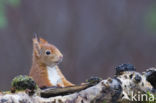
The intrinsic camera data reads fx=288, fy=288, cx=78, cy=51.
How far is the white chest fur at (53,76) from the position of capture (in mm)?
1071

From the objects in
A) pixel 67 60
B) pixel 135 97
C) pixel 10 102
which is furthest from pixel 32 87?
pixel 67 60

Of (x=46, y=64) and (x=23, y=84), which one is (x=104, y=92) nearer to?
(x=23, y=84)

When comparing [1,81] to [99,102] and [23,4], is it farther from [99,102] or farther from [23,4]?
[99,102]

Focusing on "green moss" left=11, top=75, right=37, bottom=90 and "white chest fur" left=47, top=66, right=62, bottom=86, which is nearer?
"green moss" left=11, top=75, right=37, bottom=90

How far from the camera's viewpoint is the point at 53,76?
42.8 inches

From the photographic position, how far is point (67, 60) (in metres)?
3.35

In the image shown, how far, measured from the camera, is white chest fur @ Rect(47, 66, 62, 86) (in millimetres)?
1071

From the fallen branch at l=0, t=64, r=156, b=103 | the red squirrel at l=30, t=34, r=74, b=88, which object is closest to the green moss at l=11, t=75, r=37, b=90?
the fallen branch at l=0, t=64, r=156, b=103

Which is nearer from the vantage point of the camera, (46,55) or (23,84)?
(23,84)

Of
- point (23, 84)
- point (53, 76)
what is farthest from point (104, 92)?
point (53, 76)

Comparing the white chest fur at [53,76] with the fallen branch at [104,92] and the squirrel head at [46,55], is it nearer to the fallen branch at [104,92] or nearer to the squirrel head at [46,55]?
the squirrel head at [46,55]

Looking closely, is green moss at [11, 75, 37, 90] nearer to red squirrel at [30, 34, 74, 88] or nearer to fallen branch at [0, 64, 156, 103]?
fallen branch at [0, 64, 156, 103]

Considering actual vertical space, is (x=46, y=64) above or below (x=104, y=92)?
above

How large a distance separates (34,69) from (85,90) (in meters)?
0.44
